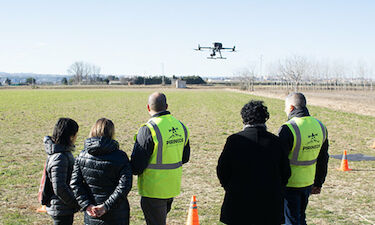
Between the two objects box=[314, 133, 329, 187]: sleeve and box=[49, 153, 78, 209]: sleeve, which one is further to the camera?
box=[314, 133, 329, 187]: sleeve

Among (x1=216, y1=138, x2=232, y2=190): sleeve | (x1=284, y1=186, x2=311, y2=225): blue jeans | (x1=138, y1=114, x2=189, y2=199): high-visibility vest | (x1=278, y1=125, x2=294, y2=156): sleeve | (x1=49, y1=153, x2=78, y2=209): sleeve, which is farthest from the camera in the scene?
(x1=284, y1=186, x2=311, y2=225): blue jeans

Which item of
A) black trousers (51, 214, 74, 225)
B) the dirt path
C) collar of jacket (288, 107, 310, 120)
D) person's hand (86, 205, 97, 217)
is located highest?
collar of jacket (288, 107, 310, 120)

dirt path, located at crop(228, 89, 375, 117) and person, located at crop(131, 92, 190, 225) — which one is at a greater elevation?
person, located at crop(131, 92, 190, 225)

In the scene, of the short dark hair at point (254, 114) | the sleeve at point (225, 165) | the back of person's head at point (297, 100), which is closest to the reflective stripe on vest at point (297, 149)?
the back of person's head at point (297, 100)

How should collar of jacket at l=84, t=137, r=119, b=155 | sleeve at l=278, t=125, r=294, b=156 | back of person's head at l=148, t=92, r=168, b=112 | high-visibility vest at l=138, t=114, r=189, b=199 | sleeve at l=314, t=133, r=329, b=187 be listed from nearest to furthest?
1. collar of jacket at l=84, t=137, r=119, b=155
2. high-visibility vest at l=138, t=114, r=189, b=199
3. back of person's head at l=148, t=92, r=168, b=112
4. sleeve at l=278, t=125, r=294, b=156
5. sleeve at l=314, t=133, r=329, b=187

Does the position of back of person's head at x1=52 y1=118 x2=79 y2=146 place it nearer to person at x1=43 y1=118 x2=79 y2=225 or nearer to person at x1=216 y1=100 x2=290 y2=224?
person at x1=43 y1=118 x2=79 y2=225

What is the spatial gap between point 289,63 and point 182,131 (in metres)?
93.4

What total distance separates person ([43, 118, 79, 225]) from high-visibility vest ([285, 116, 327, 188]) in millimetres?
2409

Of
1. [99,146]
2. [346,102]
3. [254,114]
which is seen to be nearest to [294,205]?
[254,114]

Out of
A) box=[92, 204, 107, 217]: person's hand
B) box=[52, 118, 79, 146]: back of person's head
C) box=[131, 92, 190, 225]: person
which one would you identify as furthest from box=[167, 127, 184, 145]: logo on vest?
box=[52, 118, 79, 146]: back of person's head

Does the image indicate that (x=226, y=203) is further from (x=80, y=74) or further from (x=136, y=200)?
(x=80, y=74)

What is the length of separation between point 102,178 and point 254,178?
145 centimetres

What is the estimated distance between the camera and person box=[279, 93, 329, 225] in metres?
4.06

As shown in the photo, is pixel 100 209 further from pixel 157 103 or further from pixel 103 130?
pixel 157 103
